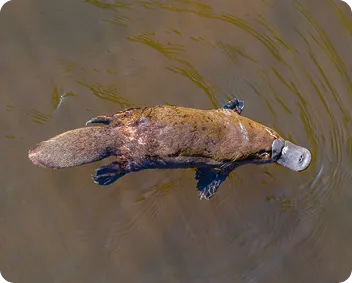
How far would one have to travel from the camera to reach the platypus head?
402 cm

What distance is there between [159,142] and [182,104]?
1.10 m

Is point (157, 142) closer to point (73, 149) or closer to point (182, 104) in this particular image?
point (73, 149)

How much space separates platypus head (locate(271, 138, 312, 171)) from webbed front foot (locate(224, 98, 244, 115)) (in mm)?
477

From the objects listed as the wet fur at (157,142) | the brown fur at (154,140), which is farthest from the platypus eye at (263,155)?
the brown fur at (154,140)

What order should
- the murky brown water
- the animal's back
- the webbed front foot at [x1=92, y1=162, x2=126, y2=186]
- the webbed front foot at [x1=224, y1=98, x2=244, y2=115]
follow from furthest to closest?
the murky brown water, the webbed front foot at [x1=224, y1=98, x2=244, y2=115], the webbed front foot at [x1=92, y1=162, x2=126, y2=186], the animal's back

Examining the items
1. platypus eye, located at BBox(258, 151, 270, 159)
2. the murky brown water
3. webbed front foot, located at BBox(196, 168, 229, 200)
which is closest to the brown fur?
platypus eye, located at BBox(258, 151, 270, 159)

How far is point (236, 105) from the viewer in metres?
4.22

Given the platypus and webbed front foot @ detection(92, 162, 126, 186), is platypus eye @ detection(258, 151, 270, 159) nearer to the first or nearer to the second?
the platypus

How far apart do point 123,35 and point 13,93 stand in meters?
1.25

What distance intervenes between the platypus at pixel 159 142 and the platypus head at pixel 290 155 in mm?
174

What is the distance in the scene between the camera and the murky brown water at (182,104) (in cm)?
428

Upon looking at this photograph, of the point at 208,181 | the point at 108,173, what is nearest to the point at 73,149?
the point at 108,173

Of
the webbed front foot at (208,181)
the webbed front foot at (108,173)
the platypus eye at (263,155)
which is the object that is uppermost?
the platypus eye at (263,155)

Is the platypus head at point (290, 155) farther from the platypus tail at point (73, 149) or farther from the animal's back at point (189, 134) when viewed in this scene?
the platypus tail at point (73, 149)
